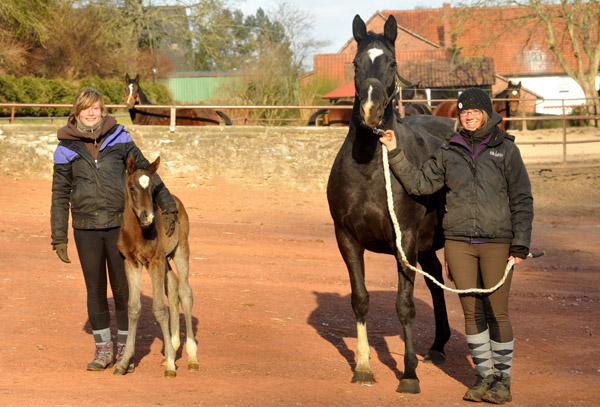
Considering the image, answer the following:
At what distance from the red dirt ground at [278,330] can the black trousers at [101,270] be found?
0.42m

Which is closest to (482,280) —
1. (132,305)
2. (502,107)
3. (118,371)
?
(132,305)

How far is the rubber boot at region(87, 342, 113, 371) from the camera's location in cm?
581

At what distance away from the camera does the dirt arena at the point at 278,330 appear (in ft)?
17.3

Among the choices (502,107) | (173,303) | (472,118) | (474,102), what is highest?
(474,102)

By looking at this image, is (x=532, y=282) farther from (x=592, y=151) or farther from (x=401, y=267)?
(x=592, y=151)

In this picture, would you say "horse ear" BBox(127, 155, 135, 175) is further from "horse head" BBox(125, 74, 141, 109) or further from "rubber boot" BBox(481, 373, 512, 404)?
"horse head" BBox(125, 74, 141, 109)

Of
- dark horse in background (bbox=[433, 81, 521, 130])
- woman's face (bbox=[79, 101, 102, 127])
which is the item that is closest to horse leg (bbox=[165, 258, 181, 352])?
woman's face (bbox=[79, 101, 102, 127])

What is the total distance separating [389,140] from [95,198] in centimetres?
228

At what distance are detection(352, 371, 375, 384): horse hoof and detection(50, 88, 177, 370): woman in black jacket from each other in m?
1.80

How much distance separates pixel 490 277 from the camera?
17.1 feet

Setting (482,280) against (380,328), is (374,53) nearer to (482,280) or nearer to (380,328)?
(482,280)

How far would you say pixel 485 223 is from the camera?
5.14 meters

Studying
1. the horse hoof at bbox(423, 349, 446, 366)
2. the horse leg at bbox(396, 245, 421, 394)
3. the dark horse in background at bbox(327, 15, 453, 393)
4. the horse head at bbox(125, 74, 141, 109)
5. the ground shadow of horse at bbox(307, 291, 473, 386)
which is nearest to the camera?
the dark horse in background at bbox(327, 15, 453, 393)

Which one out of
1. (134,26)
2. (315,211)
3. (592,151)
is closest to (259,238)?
(315,211)
